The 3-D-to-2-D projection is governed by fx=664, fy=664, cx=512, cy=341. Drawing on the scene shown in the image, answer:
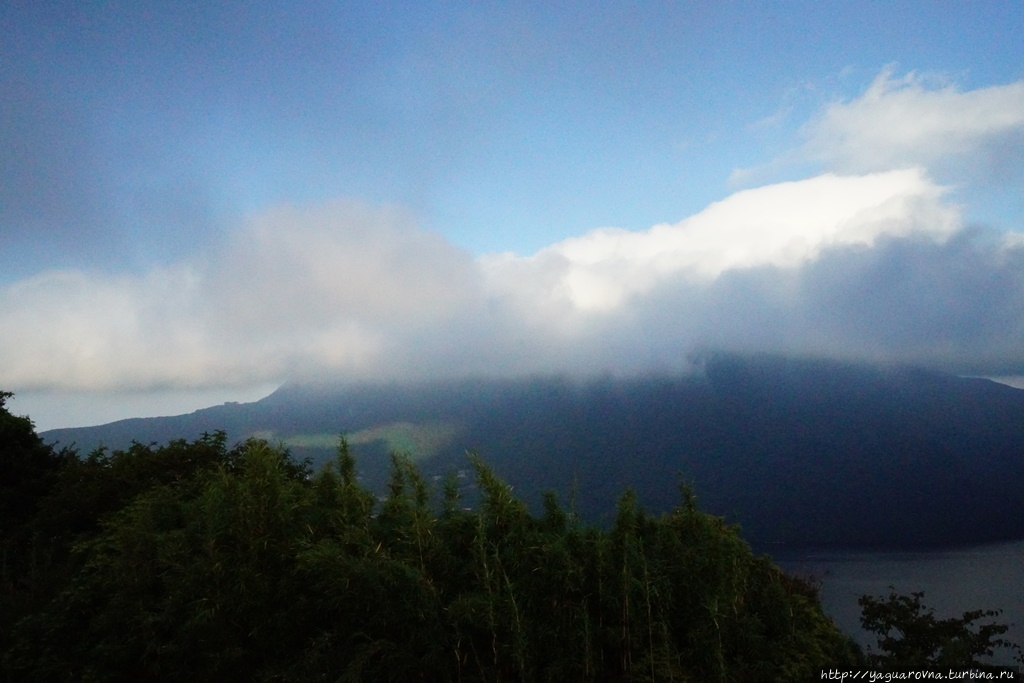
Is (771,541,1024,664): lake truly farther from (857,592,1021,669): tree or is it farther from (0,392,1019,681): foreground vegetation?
(0,392,1019,681): foreground vegetation

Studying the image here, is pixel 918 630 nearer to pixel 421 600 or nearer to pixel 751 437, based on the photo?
pixel 421 600

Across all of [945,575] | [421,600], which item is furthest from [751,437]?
[421,600]

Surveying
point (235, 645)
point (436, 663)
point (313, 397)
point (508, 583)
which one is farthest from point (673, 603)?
point (313, 397)

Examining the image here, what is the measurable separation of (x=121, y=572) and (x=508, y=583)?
425 cm

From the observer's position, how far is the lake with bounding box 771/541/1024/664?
35594 millimetres

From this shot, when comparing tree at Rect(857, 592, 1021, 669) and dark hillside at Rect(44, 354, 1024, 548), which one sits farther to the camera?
dark hillside at Rect(44, 354, 1024, 548)

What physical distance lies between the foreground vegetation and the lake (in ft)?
57.6

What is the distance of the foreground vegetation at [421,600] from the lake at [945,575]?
1756 centimetres

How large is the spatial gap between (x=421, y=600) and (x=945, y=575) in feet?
202

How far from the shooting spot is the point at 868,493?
98.1 meters

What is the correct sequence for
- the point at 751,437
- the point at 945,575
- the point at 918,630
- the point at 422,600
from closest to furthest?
the point at 422,600 < the point at 918,630 < the point at 945,575 < the point at 751,437

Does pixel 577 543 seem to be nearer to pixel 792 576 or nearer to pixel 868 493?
pixel 792 576

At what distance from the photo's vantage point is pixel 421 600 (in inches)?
219

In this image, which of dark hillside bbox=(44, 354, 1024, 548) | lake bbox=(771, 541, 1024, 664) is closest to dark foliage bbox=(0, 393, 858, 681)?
lake bbox=(771, 541, 1024, 664)
